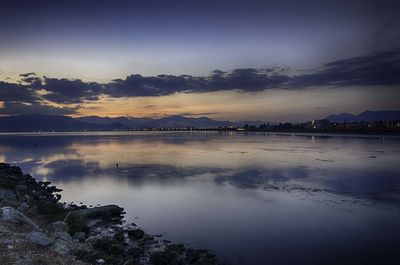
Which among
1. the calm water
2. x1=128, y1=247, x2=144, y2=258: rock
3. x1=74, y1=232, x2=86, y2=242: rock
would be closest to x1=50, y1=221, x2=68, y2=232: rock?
x1=74, y1=232, x2=86, y2=242: rock

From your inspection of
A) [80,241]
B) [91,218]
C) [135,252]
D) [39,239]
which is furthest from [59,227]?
[39,239]

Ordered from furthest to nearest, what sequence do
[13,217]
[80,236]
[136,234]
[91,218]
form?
[91,218], [136,234], [80,236], [13,217]

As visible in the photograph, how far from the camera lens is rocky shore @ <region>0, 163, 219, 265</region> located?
12180mm

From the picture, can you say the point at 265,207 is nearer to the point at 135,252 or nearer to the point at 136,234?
the point at 136,234

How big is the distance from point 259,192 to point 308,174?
43.5 ft

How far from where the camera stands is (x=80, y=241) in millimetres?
16953


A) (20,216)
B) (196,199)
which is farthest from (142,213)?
(20,216)

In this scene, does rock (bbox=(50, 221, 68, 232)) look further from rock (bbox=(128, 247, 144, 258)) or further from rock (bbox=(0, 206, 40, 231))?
rock (bbox=(128, 247, 144, 258))

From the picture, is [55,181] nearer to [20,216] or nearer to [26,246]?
[20,216]

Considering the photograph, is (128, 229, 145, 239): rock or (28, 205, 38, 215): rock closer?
(128, 229, 145, 239): rock

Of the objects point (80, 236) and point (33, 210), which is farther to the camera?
point (33, 210)

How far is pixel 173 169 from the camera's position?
5000cm

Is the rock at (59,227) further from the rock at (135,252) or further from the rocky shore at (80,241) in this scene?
the rock at (135,252)

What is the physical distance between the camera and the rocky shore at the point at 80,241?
12180 mm
